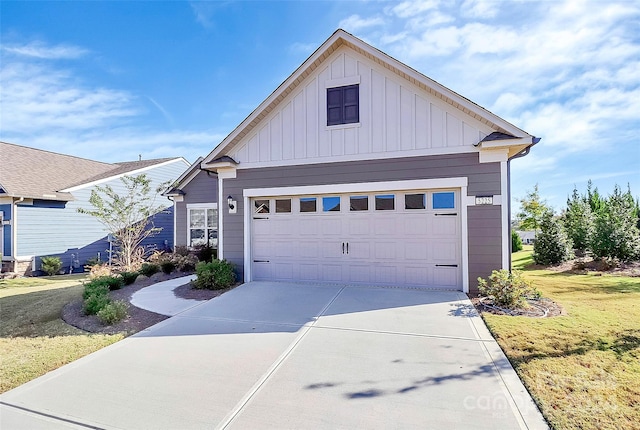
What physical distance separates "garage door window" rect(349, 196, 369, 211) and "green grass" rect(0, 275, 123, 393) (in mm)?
5607

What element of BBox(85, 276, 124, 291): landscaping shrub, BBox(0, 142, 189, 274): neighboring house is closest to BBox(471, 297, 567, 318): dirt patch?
BBox(85, 276, 124, 291): landscaping shrub

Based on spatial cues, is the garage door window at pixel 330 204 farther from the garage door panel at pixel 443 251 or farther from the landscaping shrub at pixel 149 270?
the landscaping shrub at pixel 149 270

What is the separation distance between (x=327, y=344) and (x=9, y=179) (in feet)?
54.5

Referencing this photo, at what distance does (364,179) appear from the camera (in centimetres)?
773

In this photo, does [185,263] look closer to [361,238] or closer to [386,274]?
[361,238]

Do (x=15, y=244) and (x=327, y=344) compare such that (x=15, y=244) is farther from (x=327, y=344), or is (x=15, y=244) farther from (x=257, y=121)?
(x=327, y=344)

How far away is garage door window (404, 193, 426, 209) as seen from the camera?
7.49 metres

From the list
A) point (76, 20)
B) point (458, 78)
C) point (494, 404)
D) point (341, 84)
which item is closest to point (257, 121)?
point (341, 84)

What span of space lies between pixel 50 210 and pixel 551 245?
22117mm

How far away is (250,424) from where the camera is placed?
8.50ft

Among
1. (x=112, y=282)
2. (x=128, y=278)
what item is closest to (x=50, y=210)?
(x=128, y=278)

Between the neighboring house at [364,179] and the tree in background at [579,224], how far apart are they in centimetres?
816

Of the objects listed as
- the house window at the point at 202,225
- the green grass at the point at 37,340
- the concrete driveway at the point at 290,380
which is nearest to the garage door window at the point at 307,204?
the concrete driveway at the point at 290,380

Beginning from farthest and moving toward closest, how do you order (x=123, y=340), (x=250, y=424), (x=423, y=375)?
(x=123, y=340), (x=423, y=375), (x=250, y=424)
